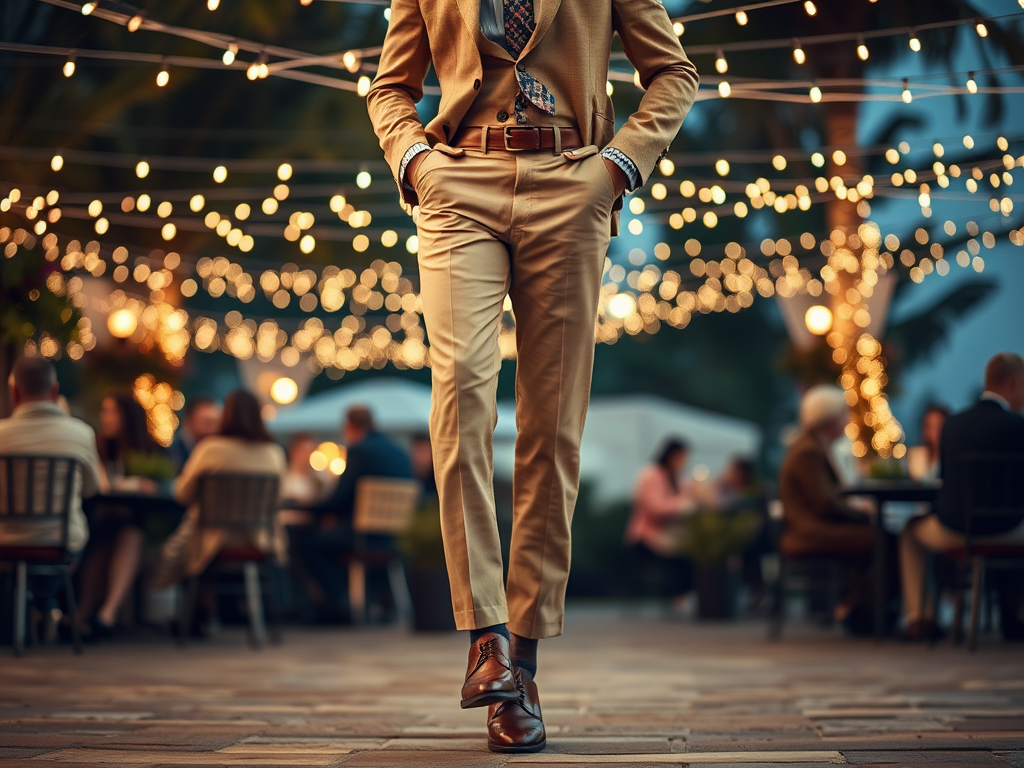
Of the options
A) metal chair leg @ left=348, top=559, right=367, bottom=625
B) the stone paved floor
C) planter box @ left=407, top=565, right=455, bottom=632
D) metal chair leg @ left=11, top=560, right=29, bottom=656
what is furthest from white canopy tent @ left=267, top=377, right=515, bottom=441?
metal chair leg @ left=11, top=560, right=29, bottom=656

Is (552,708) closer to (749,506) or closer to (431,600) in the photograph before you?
(431,600)

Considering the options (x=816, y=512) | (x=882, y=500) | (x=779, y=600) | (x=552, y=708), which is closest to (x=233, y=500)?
(x=779, y=600)

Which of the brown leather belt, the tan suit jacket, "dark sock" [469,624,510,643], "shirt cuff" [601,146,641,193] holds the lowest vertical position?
"dark sock" [469,624,510,643]

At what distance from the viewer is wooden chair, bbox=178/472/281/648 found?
6551 mm

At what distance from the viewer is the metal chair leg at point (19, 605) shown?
5496mm

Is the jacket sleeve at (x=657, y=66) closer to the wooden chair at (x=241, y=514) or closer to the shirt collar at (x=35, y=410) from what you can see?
the shirt collar at (x=35, y=410)

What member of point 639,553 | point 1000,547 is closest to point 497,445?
point 639,553

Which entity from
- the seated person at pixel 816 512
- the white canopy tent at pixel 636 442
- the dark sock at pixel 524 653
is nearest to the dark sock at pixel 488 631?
the dark sock at pixel 524 653

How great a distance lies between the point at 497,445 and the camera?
12.3 meters

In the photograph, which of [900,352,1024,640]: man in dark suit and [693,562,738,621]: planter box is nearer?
[900,352,1024,640]: man in dark suit

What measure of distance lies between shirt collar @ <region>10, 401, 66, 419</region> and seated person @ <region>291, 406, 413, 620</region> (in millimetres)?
3386

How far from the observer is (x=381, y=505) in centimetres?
879

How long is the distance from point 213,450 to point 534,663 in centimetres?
434

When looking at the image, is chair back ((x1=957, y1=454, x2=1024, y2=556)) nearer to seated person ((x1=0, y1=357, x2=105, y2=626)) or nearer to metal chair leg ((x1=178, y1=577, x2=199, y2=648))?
metal chair leg ((x1=178, y1=577, x2=199, y2=648))
